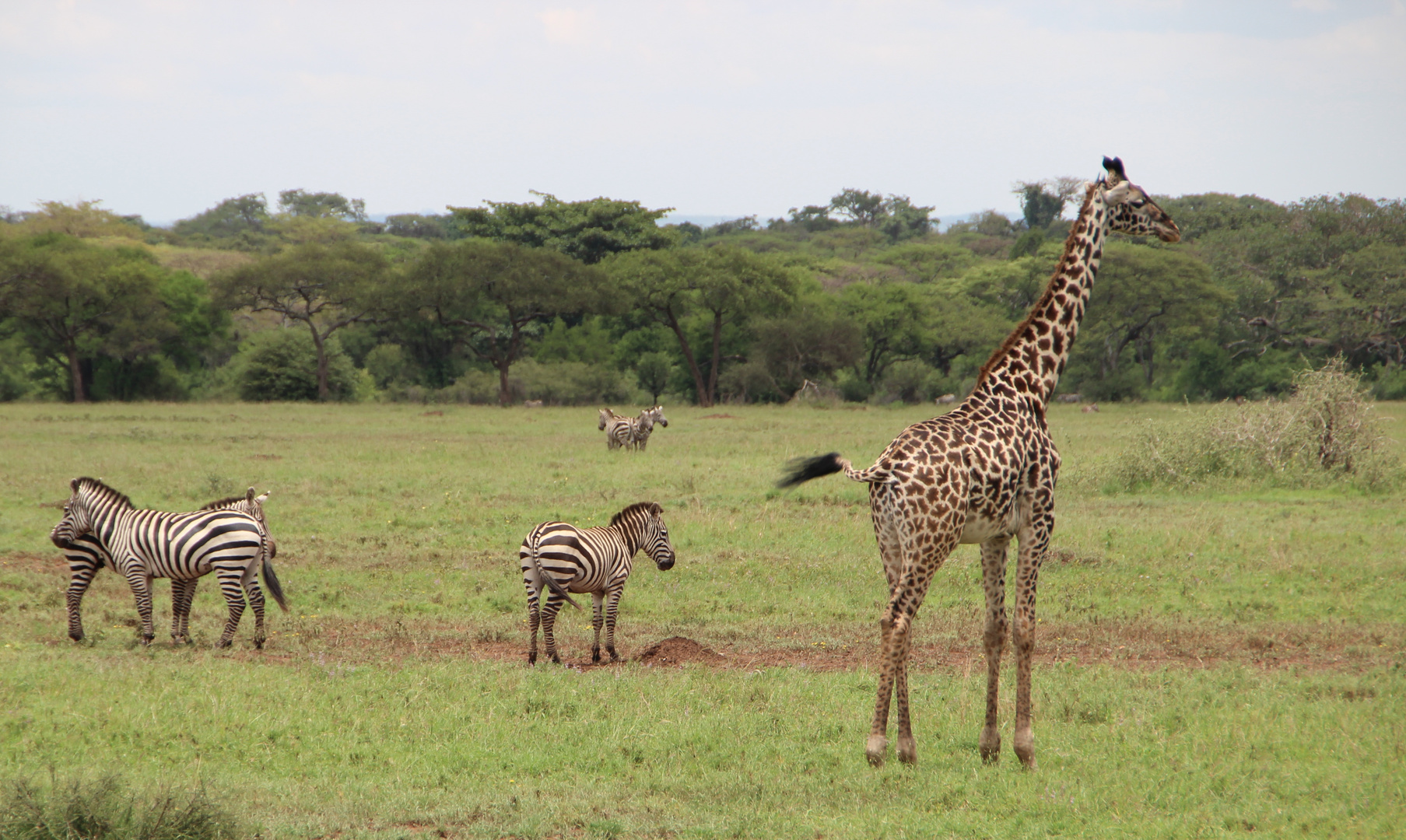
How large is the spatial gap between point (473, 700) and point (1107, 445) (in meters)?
20.5

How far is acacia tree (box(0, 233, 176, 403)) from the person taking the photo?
3947 cm

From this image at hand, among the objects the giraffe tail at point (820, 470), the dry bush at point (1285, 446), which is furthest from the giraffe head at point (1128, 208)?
the dry bush at point (1285, 446)

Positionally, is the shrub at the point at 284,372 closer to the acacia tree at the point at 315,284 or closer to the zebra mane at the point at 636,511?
the acacia tree at the point at 315,284

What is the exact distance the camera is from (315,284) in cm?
4500

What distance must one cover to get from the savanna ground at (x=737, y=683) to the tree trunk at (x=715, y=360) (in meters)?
28.8

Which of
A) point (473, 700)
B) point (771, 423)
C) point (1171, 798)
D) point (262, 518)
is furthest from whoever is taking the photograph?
point (771, 423)

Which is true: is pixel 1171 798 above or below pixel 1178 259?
below

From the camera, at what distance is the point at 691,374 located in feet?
160

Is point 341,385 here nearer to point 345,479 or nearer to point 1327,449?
point 345,479

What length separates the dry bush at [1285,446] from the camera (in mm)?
17438

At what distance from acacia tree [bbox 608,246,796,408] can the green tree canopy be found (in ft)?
19.4

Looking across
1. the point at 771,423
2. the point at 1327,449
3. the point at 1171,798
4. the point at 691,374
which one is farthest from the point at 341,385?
the point at 1171,798

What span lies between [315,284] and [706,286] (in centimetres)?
1548

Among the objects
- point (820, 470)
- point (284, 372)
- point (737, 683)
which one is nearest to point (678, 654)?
point (737, 683)
